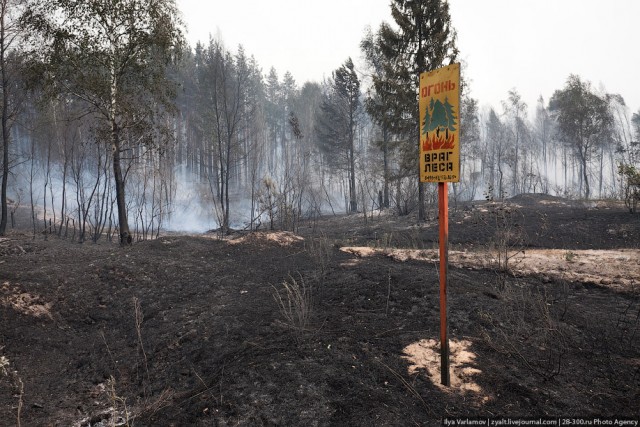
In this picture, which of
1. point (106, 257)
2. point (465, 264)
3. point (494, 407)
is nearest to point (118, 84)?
point (106, 257)

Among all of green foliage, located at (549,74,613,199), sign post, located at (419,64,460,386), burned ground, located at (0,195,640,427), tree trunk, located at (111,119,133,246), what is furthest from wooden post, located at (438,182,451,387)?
green foliage, located at (549,74,613,199)

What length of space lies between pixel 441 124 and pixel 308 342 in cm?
Result: 279

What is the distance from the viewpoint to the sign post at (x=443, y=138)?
9.84 feet

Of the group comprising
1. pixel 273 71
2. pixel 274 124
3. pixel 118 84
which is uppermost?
pixel 273 71

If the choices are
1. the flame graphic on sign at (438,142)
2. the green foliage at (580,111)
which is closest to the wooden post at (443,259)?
the flame graphic on sign at (438,142)

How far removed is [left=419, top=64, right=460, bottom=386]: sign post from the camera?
3.00m

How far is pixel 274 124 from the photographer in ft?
177

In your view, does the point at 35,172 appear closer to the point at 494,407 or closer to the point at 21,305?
the point at 21,305

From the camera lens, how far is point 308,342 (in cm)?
431

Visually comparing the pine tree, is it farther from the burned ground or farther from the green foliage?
the green foliage

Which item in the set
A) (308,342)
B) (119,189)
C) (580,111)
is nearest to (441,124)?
(308,342)

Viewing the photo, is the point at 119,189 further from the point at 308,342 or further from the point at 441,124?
the point at 441,124

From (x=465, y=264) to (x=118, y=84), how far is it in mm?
12351

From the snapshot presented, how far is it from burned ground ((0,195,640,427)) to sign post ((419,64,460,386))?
2.32 ft
